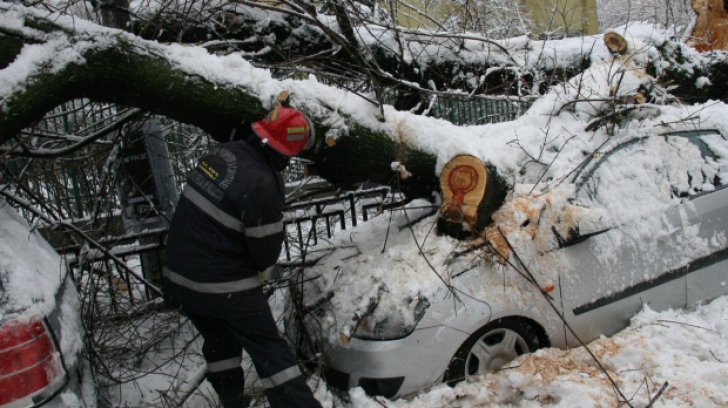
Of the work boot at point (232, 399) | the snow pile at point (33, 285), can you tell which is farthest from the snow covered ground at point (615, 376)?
the snow pile at point (33, 285)

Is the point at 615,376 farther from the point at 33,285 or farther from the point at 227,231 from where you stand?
the point at 33,285

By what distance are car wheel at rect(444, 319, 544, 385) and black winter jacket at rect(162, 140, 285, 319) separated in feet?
4.04

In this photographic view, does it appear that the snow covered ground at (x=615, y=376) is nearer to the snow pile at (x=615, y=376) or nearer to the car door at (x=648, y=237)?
the snow pile at (x=615, y=376)

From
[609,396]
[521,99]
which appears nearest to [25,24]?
[609,396]

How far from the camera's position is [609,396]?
2809mm

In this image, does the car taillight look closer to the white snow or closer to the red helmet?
the white snow

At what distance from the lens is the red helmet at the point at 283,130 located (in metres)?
2.85

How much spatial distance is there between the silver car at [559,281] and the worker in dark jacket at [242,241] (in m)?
0.43

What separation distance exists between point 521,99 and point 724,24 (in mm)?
2932

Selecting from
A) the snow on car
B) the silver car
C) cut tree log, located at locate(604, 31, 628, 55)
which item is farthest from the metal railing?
cut tree log, located at locate(604, 31, 628, 55)

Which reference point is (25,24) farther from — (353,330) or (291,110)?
(353,330)

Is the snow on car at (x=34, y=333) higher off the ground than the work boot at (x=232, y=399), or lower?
higher

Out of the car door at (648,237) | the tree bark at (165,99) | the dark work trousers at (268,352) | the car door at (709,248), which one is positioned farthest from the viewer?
the car door at (709,248)

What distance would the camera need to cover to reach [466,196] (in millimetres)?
3438
